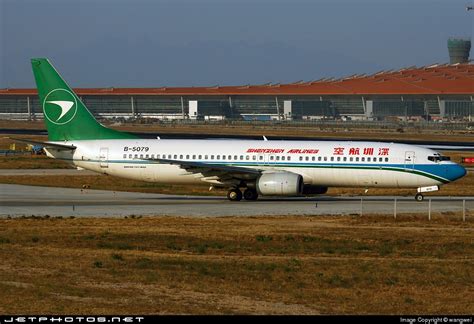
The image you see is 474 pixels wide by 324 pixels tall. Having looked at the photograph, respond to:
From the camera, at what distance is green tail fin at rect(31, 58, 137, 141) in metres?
52.7

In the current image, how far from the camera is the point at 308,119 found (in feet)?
654

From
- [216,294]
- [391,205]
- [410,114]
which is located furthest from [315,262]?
[410,114]

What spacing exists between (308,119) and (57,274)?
573ft

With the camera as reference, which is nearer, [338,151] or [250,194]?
[338,151]

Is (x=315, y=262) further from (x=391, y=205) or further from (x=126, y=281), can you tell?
(x=391, y=205)

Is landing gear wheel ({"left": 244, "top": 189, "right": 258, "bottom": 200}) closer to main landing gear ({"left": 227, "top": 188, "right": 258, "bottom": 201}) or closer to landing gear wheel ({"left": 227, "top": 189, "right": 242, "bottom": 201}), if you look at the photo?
main landing gear ({"left": 227, "top": 188, "right": 258, "bottom": 201})

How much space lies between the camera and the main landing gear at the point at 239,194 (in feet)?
166

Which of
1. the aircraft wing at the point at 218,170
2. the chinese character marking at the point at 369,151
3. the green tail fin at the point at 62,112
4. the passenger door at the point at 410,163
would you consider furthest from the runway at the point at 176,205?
the green tail fin at the point at 62,112

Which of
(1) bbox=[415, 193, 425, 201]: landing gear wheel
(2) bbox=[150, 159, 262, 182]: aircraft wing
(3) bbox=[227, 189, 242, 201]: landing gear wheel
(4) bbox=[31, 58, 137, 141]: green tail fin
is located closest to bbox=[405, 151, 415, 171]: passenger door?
(1) bbox=[415, 193, 425, 201]: landing gear wheel

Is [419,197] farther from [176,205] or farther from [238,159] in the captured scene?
[176,205]

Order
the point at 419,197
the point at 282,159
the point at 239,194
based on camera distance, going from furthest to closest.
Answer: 1. the point at 239,194
2. the point at 419,197
3. the point at 282,159

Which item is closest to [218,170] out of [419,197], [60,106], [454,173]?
[60,106]

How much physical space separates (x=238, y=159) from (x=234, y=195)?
73.4 inches

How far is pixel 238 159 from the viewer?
50.6 m
